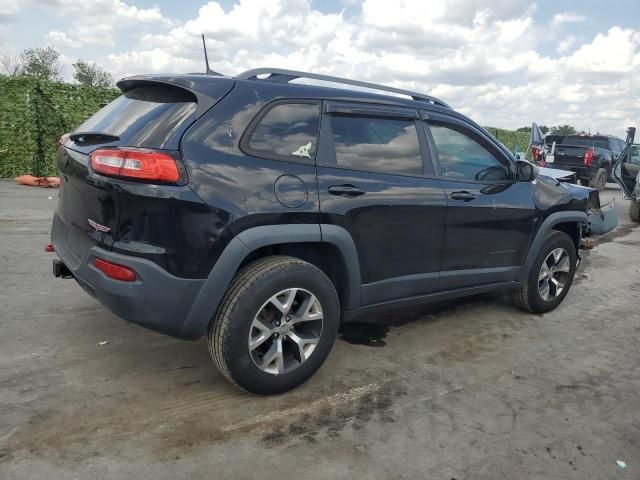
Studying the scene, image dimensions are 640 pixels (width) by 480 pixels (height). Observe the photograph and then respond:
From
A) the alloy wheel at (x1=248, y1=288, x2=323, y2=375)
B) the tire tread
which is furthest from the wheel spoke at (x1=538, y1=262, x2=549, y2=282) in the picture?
the tire tread

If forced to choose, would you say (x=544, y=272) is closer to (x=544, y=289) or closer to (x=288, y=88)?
(x=544, y=289)

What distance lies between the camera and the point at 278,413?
2914 millimetres

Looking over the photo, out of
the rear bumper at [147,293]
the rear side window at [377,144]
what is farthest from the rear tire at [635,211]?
the rear bumper at [147,293]

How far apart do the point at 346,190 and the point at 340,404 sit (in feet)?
4.13

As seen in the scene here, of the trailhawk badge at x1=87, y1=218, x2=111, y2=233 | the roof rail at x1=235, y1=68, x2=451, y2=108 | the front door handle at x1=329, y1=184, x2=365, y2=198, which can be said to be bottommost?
the trailhawk badge at x1=87, y1=218, x2=111, y2=233

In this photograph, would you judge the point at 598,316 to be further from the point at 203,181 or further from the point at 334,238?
the point at 203,181

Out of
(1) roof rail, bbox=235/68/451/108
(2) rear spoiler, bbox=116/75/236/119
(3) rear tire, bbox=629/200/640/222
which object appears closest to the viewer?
(2) rear spoiler, bbox=116/75/236/119

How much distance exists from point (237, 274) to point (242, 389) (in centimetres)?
66

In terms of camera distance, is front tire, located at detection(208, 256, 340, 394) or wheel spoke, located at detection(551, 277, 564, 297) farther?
wheel spoke, located at detection(551, 277, 564, 297)

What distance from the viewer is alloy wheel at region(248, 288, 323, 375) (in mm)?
2947

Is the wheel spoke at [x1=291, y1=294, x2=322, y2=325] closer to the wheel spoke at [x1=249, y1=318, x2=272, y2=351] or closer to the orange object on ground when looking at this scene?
the wheel spoke at [x1=249, y1=318, x2=272, y2=351]

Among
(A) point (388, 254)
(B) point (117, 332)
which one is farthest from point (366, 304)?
(B) point (117, 332)

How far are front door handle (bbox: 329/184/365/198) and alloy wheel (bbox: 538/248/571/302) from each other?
2320 millimetres

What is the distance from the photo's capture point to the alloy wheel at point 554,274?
4.75 meters
